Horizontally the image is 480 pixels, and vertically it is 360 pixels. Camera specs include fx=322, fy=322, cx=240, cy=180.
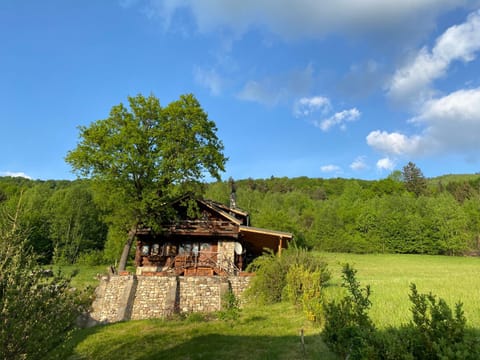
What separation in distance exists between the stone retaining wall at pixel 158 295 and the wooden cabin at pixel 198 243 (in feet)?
13.3

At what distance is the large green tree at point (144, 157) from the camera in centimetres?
2170

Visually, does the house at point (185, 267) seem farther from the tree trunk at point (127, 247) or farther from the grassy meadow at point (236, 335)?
the grassy meadow at point (236, 335)

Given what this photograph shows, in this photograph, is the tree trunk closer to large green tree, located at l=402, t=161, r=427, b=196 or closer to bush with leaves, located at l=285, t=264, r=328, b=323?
bush with leaves, located at l=285, t=264, r=328, b=323

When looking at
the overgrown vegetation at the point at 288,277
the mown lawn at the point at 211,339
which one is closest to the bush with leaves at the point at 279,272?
the overgrown vegetation at the point at 288,277

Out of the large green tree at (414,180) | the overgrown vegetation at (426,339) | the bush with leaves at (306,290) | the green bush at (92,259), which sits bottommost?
the green bush at (92,259)

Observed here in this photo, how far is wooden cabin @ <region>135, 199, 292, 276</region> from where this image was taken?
22.8 meters

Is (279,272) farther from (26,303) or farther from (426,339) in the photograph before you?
(26,303)

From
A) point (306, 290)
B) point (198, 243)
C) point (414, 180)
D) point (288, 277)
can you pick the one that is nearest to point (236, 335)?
point (306, 290)

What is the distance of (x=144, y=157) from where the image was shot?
22.4 meters

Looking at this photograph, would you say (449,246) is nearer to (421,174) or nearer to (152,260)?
(421,174)

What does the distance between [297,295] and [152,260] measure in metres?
14.0

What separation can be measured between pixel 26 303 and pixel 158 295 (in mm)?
14465

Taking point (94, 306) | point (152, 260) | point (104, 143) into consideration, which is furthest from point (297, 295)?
point (104, 143)

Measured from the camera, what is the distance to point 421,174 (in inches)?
3187
